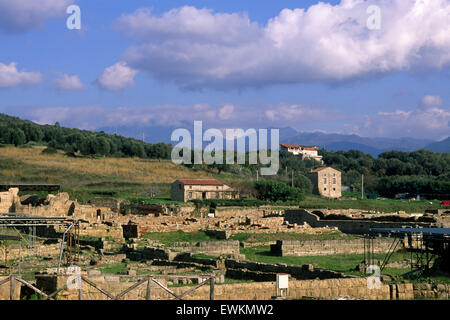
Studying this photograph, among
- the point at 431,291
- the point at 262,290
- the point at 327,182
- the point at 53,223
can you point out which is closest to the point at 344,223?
the point at 53,223

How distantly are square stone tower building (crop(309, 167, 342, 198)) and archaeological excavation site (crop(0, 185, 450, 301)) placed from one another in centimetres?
3117

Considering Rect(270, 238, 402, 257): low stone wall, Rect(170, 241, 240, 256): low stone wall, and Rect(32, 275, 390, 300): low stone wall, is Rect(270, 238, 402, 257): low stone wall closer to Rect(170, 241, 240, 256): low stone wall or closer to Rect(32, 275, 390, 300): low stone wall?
Rect(170, 241, 240, 256): low stone wall

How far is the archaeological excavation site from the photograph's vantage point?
16188 mm

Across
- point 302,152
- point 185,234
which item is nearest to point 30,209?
point 185,234

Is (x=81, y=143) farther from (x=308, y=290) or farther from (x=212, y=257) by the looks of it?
(x=308, y=290)

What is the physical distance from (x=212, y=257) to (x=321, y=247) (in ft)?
23.1

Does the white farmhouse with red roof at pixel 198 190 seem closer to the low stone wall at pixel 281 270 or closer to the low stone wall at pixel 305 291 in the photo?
the low stone wall at pixel 281 270

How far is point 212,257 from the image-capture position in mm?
27938

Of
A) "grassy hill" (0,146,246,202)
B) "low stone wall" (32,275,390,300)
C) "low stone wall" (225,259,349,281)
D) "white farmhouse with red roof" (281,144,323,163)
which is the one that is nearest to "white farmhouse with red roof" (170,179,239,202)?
"grassy hill" (0,146,246,202)

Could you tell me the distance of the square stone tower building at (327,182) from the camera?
86125 mm

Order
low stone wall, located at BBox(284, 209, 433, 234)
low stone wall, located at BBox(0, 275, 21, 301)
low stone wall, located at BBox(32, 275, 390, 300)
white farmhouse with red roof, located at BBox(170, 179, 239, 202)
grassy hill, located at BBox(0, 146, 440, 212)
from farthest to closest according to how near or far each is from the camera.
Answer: white farmhouse with red roof, located at BBox(170, 179, 239, 202)
grassy hill, located at BBox(0, 146, 440, 212)
low stone wall, located at BBox(284, 209, 433, 234)
low stone wall, located at BBox(32, 275, 390, 300)
low stone wall, located at BBox(0, 275, 21, 301)

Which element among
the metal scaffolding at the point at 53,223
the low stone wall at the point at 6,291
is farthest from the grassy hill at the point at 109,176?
the low stone wall at the point at 6,291
